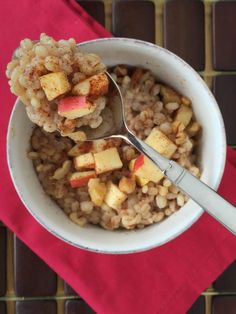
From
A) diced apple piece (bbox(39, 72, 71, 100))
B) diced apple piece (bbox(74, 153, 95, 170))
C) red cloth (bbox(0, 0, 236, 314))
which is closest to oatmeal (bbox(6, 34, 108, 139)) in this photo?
diced apple piece (bbox(39, 72, 71, 100))

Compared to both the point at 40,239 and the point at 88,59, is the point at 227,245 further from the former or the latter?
the point at 88,59

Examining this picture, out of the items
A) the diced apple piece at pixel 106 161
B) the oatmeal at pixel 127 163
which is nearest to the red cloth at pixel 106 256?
the oatmeal at pixel 127 163

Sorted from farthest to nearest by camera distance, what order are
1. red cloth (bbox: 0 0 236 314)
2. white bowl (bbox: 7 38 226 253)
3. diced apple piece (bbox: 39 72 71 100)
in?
red cloth (bbox: 0 0 236 314)
white bowl (bbox: 7 38 226 253)
diced apple piece (bbox: 39 72 71 100)

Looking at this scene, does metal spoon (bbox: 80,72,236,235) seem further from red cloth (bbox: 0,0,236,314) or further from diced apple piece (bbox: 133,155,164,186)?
red cloth (bbox: 0,0,236,314)

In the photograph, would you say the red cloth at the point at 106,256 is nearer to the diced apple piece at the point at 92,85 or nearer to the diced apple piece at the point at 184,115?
the diced apple piece at the point at 184,115

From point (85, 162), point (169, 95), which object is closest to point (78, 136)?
point (85, 162)

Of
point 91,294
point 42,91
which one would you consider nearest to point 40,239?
point 91,294
